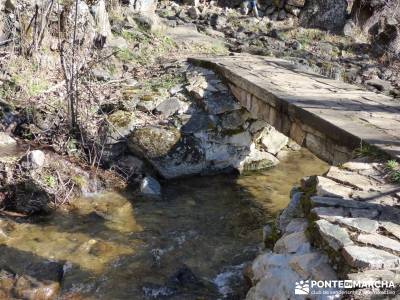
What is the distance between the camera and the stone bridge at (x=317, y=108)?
425cm

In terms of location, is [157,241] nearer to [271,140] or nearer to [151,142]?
[151,142]

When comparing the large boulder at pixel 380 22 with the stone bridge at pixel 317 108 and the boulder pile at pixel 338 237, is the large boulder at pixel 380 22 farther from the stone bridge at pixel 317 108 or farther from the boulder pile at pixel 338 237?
the boulder pile at pixel 338 237

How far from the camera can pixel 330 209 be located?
10.1ft

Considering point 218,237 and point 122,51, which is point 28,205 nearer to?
point 218,237

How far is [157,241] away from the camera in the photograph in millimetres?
4848

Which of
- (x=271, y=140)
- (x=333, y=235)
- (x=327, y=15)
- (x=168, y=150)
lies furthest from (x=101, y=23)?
(x=333, y=235)

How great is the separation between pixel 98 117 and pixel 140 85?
1047 mm

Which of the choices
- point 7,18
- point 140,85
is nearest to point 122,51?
point 140,85

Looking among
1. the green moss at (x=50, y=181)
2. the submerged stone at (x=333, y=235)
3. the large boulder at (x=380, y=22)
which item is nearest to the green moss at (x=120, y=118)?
the green moss at (x=50, y=181)

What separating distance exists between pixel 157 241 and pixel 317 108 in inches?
86.9

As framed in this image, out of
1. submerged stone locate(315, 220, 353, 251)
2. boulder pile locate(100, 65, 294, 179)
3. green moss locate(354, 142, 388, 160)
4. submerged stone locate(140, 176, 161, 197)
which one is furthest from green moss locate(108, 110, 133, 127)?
submerged stone locate(315, 220, 353, 251)

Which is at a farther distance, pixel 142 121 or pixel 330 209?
pixel 142 121

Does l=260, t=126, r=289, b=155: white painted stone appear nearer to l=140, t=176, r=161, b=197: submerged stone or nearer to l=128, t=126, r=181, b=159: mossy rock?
l=128, t=126, r=181, b=159: mossy rock

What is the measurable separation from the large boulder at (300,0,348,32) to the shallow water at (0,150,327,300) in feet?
22.6
